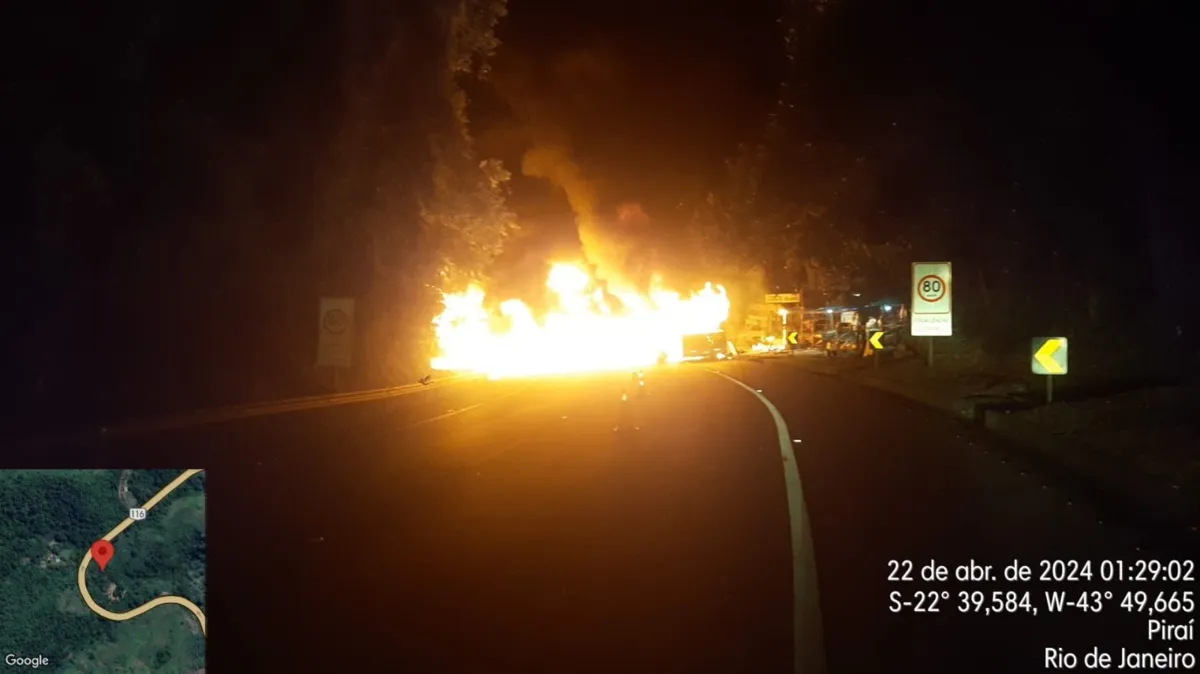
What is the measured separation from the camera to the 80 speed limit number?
25.7 ft

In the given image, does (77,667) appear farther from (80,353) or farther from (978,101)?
(978,101)

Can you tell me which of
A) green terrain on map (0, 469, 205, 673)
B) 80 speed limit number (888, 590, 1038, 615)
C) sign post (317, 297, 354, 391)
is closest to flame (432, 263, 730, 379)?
sign post (317, 297, 354, 391)

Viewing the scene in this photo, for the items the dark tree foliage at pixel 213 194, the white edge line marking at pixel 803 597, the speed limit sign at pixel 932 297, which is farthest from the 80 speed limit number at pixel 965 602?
the speed limit sign at pixel 932 297

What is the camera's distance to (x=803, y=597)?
8.39 meters

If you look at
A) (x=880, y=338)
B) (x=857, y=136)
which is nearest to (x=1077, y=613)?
(x=857, y=136)

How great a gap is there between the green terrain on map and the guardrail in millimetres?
14554

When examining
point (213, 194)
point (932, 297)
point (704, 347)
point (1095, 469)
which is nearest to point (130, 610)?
point (1095, 469)

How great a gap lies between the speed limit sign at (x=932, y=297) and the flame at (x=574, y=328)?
18.2 metres

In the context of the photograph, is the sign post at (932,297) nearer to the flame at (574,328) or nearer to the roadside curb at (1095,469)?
the roadside curb at (1095,469)

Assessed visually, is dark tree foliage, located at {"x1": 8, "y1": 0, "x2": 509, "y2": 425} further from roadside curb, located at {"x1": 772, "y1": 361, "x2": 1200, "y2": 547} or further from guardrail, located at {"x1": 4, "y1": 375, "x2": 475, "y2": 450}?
roadside curb, located at {"x1": 772, "y1": 361, "x2": 1200, "y2": 547}

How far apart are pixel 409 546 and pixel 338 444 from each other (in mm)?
10700

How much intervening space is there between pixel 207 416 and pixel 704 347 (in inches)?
1797

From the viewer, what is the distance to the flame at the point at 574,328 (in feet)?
181

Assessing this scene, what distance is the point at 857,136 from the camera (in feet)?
108
